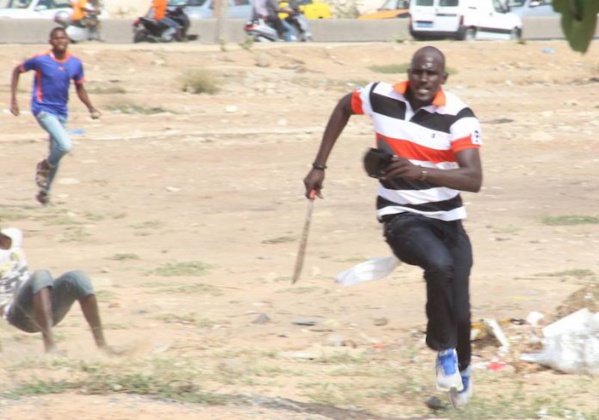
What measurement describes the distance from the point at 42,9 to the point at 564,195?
17.5 metres

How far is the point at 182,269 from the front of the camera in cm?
948

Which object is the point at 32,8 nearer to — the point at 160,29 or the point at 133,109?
the point at 160,29

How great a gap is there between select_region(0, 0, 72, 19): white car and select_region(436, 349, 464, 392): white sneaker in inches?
900

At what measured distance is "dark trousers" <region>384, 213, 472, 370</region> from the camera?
5332 mm

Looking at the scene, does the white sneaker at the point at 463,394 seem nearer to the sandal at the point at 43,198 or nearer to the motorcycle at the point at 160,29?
the sandal at the point at 43,198

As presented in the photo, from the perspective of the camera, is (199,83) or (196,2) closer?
(199,83)

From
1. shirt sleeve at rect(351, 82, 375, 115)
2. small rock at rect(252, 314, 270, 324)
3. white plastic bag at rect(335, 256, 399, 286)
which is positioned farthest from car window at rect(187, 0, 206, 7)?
white plastic bag at rect(335, 256, 399, 286)


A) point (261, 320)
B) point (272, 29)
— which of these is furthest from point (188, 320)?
point (272, 29)

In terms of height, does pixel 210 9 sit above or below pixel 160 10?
below

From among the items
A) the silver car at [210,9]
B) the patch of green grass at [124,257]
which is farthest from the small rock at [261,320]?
the silver car at [210,9]

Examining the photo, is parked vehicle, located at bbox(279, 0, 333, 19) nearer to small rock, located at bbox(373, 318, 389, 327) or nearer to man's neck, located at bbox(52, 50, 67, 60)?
man's neck, located at bbox(52, 50, 67, 60)

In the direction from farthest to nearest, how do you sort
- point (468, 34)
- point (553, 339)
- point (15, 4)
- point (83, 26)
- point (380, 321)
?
point (468, 34) < point (15, 4) < point (83, 26) < point (380, 321) < point (553, 339)

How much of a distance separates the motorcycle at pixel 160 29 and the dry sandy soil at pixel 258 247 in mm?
2913

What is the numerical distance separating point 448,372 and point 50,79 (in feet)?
21.7
